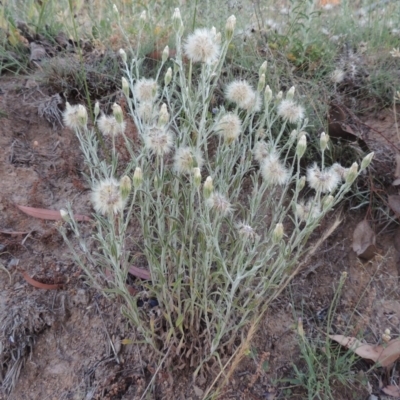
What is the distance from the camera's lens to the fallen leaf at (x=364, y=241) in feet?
6.69

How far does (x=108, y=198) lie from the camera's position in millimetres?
1346

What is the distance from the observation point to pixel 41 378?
1836 mm

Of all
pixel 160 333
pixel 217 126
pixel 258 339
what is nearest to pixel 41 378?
pixel 160 333

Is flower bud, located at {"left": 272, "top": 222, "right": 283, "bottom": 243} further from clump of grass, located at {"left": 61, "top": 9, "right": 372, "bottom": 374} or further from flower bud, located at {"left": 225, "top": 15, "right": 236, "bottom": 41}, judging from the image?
flower bud, located at {"left": 225, "top": 15, "right": 236, "bottom": 41}

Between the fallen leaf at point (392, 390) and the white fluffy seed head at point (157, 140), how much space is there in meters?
1.31

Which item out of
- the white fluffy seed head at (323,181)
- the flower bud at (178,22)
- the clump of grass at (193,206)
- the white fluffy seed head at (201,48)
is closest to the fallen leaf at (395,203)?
the clump of grass at (193,206)

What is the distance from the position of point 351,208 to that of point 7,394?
5.69 feet

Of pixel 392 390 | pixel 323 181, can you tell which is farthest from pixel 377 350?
pixel 323 181

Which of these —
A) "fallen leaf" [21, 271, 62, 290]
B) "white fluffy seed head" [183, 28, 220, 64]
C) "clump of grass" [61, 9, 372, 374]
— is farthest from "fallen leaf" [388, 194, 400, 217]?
"fallen leaf" [21, 271, 62, 290]

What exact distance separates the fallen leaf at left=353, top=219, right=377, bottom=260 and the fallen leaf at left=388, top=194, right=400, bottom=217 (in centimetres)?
14

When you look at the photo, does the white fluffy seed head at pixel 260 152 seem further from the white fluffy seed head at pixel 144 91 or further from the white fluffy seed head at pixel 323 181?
the white fluffy seed head at pixel 144 91

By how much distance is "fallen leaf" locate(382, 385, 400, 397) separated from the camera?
5.87 feet

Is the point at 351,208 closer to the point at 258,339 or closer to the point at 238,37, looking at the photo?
the point at 258,339

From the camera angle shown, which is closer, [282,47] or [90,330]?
[90,330]
